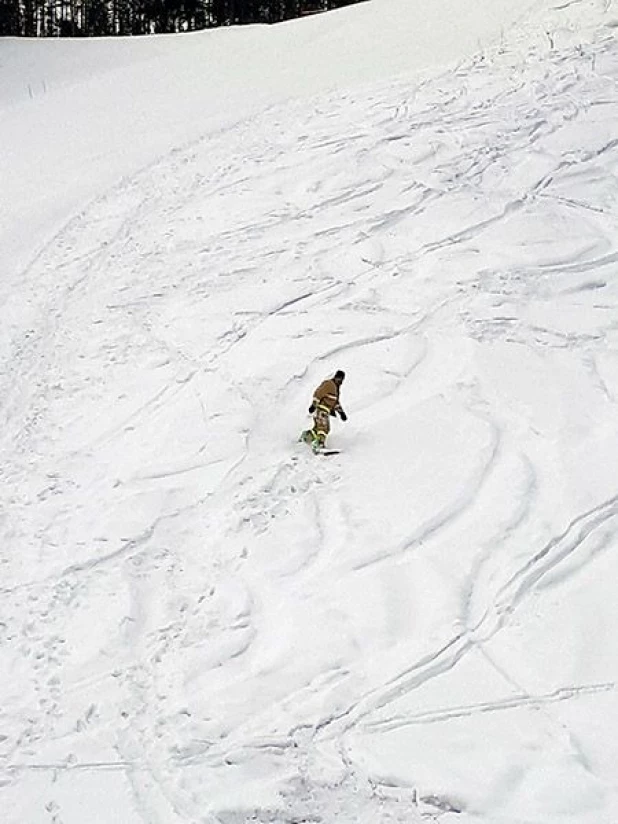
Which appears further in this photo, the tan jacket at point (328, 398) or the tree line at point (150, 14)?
the tree line at point (150, 14)

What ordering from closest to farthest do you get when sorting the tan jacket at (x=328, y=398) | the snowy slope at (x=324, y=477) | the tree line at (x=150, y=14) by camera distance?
the snowy slope at (x=324, y=477)
the tan jacket at (x=328, y=398)
the tree line at (x=150, y=14)

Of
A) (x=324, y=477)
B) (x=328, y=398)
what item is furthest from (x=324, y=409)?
(x=324, y=477)

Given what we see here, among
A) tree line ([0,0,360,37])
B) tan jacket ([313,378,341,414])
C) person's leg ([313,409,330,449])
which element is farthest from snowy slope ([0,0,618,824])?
tree line ([0,0,360,37])

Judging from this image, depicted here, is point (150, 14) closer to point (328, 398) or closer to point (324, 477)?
point (328, 398)

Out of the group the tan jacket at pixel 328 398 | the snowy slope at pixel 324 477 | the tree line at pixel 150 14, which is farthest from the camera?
the tree line at pixel 150 14

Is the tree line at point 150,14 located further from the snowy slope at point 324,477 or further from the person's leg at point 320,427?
the person's leg at point 320,427

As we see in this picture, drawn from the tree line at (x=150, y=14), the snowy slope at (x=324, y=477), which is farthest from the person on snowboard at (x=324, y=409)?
the tree line at (x=150, y=14)

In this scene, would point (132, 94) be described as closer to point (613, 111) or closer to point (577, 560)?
point (613, 111)

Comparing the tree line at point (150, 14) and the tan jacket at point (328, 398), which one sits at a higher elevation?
the tree line at point (150, 14)

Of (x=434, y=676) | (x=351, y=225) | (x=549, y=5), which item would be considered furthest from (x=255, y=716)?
(x=549, y=5)
